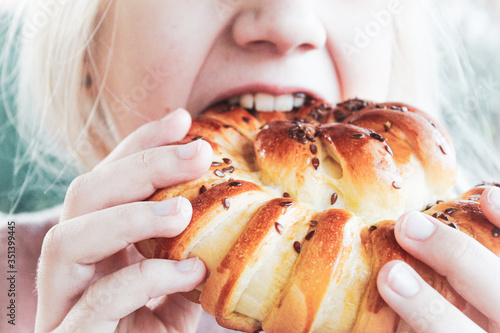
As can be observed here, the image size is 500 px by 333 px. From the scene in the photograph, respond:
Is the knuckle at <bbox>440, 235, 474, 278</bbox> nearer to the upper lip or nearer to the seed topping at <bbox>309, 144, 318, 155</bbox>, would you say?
the seed topping at <bbox>309, 144, 318, 155</bbox>

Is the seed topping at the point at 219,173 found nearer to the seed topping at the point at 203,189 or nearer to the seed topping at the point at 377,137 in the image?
the seed topping at the point at 203,189

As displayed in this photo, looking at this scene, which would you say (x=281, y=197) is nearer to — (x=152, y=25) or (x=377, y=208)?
(x=377, y=208)

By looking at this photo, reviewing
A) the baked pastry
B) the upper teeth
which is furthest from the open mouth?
the baked pastry

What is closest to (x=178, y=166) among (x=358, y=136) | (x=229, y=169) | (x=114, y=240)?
(x=229, y=169)

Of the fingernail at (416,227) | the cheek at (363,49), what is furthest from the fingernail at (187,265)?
the cheek at (363,49)

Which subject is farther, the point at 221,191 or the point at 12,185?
the point at 12,185

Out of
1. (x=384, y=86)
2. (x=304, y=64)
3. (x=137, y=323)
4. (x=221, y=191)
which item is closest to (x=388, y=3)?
(x=384, y=86)

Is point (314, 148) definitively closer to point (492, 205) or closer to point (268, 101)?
point (492, 205)
